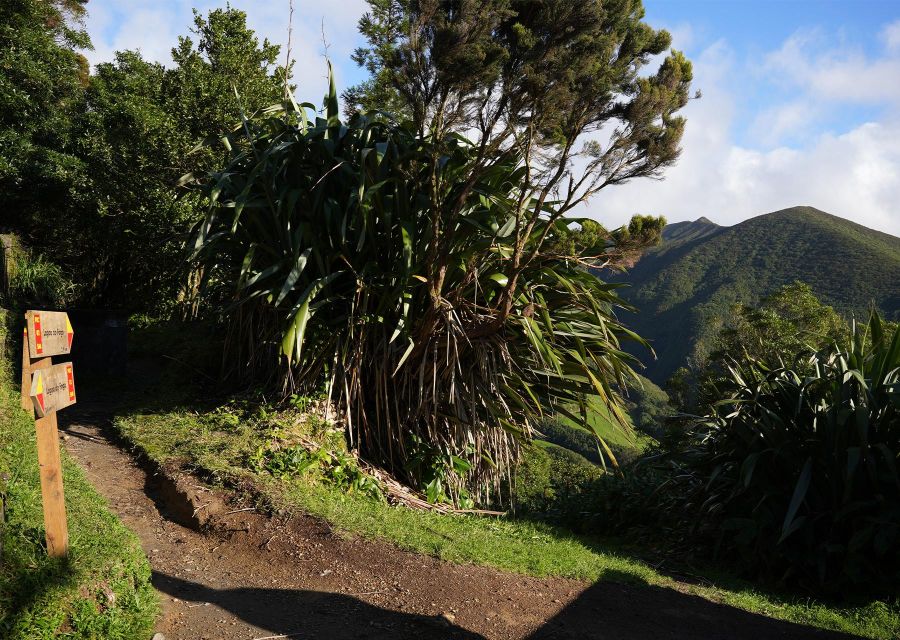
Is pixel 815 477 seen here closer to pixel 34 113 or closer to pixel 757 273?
pixel 34 113

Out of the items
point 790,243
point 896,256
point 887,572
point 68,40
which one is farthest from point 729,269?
point 887,572

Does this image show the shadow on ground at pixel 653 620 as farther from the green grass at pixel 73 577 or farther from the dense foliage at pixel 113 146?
the dense foliage at pixel 113 146

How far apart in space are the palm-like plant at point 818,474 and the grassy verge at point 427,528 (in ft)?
1.28

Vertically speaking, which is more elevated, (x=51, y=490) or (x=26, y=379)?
(x=26, y=379)

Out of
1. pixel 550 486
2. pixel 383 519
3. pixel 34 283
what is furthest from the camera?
pixel 34 283

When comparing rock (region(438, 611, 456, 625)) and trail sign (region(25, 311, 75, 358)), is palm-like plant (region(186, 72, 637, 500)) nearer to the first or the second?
trail sign (region(25, 311, 75, 358))

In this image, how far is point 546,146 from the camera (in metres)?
6.51

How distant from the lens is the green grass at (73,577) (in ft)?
10.8

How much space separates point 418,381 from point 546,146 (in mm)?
2482

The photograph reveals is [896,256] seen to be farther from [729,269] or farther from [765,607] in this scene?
[765,607]

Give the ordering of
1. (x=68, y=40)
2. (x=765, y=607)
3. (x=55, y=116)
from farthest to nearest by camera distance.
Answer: (x=68, y=40)
(x=55, y=116)
(x=765, y=607)

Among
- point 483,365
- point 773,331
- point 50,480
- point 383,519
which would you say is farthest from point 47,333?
point 773,331

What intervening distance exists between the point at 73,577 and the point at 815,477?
5.51m

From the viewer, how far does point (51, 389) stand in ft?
12.0
